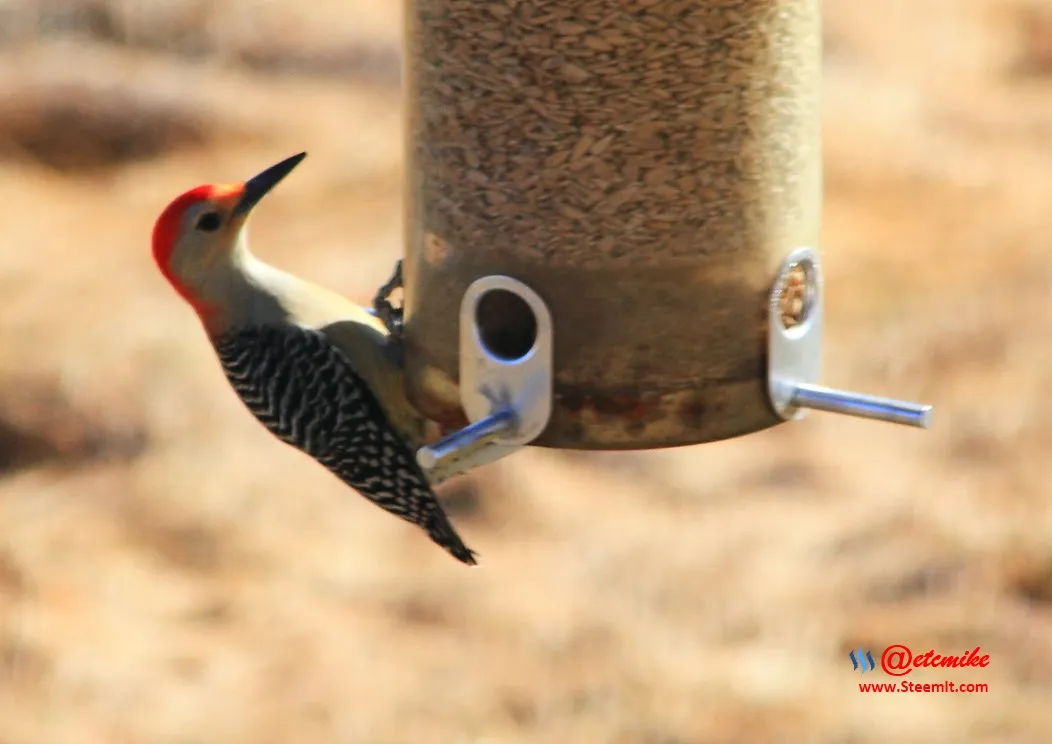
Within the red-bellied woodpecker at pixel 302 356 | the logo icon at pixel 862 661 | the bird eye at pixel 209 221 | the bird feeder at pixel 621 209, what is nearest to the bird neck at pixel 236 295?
the red-bellied woodpecker at pixel 302 356

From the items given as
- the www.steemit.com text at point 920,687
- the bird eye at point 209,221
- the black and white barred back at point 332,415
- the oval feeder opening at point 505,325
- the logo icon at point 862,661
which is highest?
the bird eye at point 209,221

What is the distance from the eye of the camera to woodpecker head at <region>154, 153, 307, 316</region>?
4.16 meters

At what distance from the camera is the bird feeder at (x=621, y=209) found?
132 inches

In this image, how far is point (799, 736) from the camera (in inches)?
379

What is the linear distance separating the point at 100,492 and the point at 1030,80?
842cm

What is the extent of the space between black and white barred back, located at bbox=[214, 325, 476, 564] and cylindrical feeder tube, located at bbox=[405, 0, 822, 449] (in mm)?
644

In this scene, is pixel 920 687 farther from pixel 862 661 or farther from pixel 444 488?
pixel 444 488

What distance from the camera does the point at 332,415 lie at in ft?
13.9

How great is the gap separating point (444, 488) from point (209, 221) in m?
6.88

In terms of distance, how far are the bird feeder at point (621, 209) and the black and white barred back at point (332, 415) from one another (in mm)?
605

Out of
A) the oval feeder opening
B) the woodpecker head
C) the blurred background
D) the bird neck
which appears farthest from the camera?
the blurred background

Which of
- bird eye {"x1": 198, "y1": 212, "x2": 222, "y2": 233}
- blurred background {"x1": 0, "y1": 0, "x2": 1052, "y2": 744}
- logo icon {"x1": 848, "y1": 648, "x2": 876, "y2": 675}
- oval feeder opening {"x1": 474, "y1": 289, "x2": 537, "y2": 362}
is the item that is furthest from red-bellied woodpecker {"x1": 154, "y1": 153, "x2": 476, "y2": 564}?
logo icon {"x1": 848, "y1": 648, "x2": 876, "y2": 675}

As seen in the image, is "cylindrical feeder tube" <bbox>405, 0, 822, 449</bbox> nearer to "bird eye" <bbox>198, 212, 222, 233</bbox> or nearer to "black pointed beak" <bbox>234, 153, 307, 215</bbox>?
"black pointed beak" <bbox>234, 153, 307, 215</bbox>

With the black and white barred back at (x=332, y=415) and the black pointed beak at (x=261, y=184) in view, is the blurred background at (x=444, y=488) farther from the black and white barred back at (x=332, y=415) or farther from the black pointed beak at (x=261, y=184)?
the black pointed beak at (x=261, y=184)
